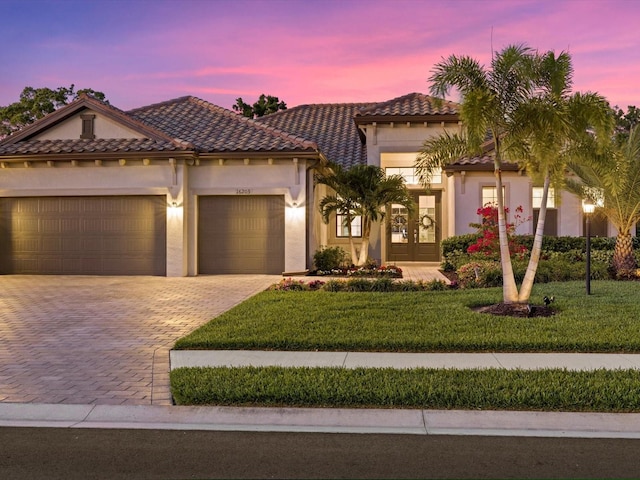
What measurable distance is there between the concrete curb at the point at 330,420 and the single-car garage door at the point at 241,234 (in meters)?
13.1

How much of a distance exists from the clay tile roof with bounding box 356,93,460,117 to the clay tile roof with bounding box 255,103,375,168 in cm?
228

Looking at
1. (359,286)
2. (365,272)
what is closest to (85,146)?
(365,272)

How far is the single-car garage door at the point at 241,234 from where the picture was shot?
62.9 feet

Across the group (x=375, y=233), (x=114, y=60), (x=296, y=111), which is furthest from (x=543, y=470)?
(x=296, y=111)

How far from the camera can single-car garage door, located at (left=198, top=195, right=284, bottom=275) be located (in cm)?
1917

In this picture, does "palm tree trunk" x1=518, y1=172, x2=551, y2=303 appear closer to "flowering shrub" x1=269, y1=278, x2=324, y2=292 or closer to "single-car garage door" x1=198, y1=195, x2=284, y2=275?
"flowering shrub" x1=269, y1=278, x2=324, y2=292

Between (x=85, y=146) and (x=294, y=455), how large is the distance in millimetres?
16514

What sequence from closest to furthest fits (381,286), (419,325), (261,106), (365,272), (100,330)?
(419,325)
(100,330)
(381,286)
(365,272)
(261,106)

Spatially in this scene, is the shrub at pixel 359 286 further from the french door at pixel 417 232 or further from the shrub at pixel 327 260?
the french door at pixel 417 232

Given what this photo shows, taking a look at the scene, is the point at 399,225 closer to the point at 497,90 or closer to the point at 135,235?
the point at 135,235

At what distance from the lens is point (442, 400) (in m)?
6.12

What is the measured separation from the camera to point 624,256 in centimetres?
1652

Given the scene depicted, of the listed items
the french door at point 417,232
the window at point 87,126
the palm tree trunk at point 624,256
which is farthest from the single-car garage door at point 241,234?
the palm tree trunk at point 624,256

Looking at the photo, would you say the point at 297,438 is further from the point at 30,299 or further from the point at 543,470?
the point at 30,299
